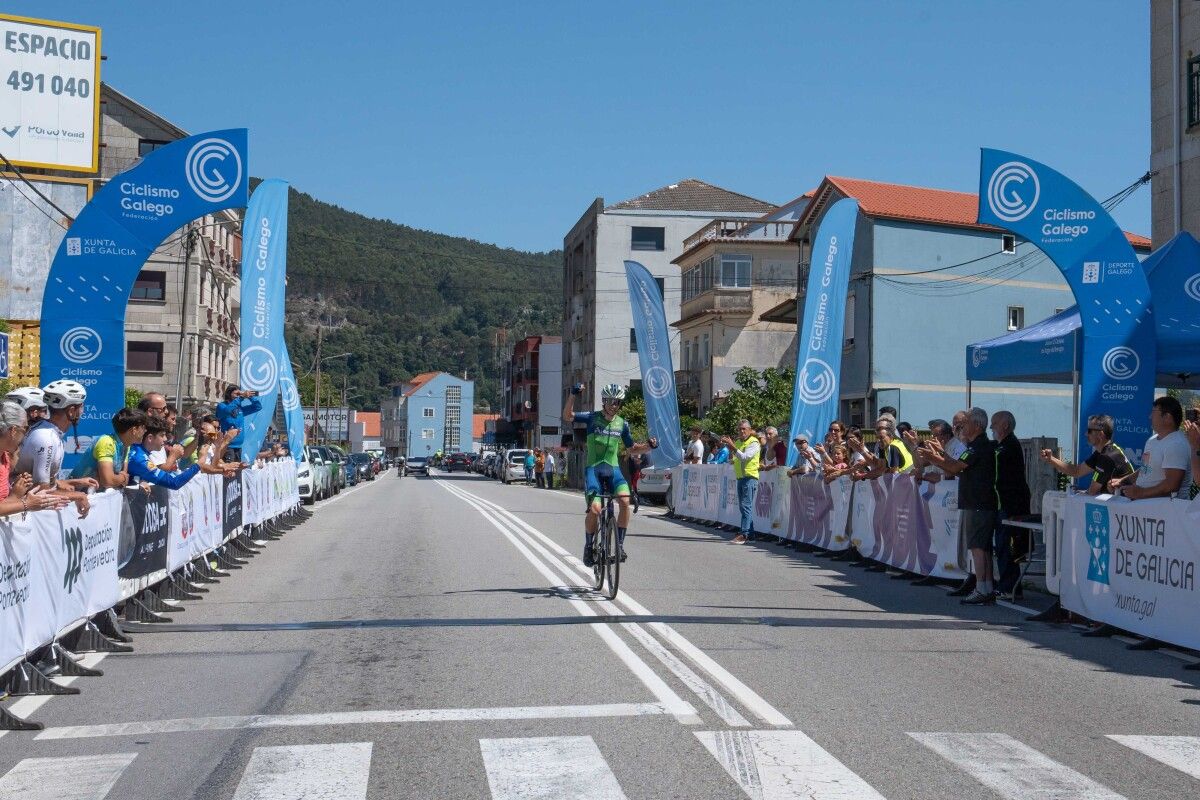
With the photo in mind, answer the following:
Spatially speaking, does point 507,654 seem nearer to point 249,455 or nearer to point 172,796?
point 172,796

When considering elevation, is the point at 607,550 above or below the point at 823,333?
below

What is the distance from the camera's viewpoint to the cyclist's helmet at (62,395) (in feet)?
31.1

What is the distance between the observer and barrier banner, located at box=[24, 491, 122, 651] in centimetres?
771

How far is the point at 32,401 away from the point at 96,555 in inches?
48.0

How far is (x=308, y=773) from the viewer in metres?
5.46

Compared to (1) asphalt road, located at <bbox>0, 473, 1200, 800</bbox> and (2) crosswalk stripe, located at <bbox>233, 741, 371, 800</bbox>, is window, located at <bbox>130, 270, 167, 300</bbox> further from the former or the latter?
(2) crosswalk stripe, located at <bbox>233, 741, 371, 800</bbox>

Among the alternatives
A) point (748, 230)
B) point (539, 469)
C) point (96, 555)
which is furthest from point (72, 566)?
point (539, 469)

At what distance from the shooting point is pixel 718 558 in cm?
1656

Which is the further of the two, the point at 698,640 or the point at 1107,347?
the point at 1107,347

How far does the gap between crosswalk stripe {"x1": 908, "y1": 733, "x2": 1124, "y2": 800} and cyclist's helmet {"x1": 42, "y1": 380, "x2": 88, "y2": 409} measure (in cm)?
666

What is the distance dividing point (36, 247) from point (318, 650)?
23.0 m

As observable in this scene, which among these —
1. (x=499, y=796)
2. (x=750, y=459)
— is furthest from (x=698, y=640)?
(x=750, y=459)

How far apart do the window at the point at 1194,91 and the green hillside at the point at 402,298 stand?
108m

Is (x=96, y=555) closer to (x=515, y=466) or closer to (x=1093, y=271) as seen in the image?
(x=1093, y=271)
